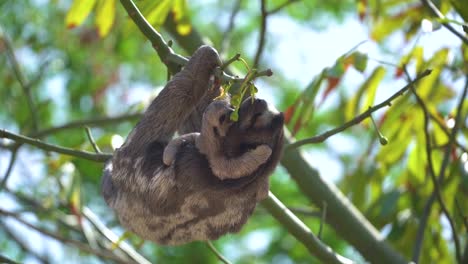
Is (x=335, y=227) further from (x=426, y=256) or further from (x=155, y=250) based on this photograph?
(x=155, y=250)

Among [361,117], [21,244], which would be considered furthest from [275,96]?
[361,117]

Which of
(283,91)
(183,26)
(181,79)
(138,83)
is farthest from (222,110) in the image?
(138,83)

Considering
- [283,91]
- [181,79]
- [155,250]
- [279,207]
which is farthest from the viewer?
[283,91]

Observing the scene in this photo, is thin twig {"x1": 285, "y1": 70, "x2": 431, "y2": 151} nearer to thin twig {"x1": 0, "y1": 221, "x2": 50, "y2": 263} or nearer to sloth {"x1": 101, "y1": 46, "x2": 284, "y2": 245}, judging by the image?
sloth {"x1": 101, "y1": 46, "x2": 284, "y2": 245}

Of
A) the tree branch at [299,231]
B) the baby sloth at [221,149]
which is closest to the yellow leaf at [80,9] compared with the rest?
the baby sloth at [221,149]

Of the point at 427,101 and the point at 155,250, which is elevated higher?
the point at 155,250

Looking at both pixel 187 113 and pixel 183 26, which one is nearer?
pixel 187 113
